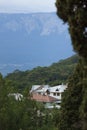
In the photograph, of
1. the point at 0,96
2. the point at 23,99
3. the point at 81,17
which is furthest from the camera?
the point at 23,99

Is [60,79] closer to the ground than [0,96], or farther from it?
farther from it

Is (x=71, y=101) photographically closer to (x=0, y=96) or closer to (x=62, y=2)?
(x=0, y=96)

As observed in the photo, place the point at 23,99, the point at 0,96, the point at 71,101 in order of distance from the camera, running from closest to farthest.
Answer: the point at 71,101 → the point at 0,96 → the point at 23,99

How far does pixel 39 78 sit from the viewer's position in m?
90.9

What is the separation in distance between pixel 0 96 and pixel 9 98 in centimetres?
88

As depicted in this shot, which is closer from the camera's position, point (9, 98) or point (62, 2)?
point (62, 2)

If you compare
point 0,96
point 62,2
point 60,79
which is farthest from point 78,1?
point 60,79

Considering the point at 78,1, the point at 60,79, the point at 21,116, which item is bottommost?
the point at 21,116

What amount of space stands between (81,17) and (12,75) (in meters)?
81.2

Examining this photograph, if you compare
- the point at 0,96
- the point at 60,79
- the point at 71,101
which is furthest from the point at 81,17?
the point at 60,79

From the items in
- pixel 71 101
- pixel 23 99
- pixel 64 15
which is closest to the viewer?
pixel 64 15

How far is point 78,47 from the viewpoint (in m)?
9.55

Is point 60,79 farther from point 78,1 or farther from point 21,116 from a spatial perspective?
point 78,1

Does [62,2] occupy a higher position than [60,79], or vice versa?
[60,79]
